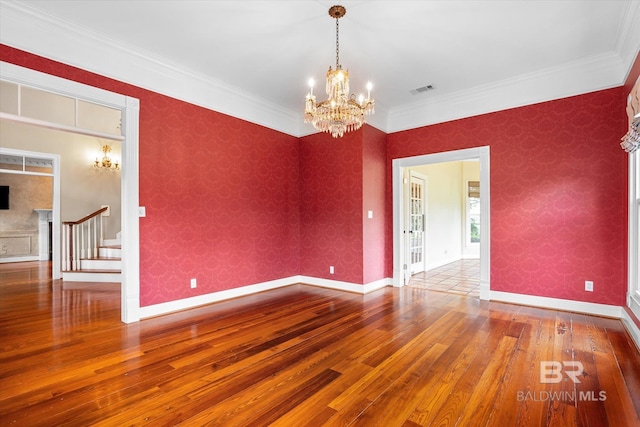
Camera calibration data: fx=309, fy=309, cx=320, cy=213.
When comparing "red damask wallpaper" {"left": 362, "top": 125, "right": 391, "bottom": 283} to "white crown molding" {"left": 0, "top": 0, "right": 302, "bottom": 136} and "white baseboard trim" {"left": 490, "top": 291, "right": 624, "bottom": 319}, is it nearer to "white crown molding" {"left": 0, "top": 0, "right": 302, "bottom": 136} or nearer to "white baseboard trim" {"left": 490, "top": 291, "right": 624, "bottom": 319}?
"white baseboard trim" {"left": 490, "top": 291, "right": 624, "bottom": 319}

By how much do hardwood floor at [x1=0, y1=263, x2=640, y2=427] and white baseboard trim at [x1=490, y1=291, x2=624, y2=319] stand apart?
5.5 inches

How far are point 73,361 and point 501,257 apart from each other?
16.4 feet

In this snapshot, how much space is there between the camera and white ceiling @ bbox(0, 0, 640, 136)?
284 centimetres

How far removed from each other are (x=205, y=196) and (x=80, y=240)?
13.0ft

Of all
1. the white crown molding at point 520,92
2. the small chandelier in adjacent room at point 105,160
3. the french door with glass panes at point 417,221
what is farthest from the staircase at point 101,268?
the white crown molding at point 520,92

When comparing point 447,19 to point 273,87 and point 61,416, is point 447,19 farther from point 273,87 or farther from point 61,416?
point 61,416

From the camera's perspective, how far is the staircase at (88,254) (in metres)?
5.93

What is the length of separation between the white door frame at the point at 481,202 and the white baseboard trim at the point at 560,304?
0.22 metres

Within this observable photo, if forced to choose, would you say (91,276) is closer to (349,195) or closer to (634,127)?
(349,195)

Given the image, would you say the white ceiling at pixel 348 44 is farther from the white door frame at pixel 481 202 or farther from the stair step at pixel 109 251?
the stair step at pixel 109 251

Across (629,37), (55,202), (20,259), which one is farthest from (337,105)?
(20,259)

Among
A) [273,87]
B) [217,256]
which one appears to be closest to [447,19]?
[273,87]

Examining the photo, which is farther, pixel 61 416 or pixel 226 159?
pixel 226 159

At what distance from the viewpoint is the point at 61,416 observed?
6.00 feet
